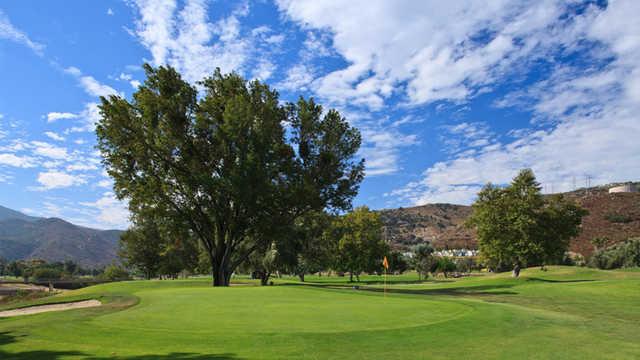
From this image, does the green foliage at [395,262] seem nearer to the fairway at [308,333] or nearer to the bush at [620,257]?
the bush at [620,257]

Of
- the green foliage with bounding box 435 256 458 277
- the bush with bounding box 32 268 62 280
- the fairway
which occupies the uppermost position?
the fairway

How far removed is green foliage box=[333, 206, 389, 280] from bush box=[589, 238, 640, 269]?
37491mm

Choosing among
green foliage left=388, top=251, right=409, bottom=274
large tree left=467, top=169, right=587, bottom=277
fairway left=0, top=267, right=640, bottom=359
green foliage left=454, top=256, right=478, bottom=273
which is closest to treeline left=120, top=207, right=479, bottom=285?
green foliage left=388, top=251, right=409, bottom=274

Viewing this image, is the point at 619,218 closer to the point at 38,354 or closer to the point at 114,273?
the point at 114,273

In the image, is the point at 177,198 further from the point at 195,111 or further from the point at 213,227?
the point at 195,111

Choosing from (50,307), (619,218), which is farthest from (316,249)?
(619,218)

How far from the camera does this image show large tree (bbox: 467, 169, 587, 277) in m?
51.2

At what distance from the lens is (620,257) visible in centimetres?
7138

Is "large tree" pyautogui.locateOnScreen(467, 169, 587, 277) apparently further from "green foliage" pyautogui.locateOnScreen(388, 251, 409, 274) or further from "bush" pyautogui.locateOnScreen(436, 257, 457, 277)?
"bush" pyautogui.locateOnScreen(436, 257, 457, 277)

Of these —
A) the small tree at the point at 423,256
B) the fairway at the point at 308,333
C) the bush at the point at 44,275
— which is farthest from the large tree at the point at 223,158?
the bush at the point at 44,275

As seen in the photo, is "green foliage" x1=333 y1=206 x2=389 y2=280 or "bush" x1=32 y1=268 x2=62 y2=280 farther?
"bush" x1=32 y1=268 x2=62 y2=280

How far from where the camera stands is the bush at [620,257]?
68.5 metres

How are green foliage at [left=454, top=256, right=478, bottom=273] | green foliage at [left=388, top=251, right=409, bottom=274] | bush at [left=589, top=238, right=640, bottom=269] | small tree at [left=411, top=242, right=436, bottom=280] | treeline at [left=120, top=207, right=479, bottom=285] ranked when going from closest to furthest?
1. bush at [left=589, top=238, right=640, bottom=269]
2. treeline at [left=120, top=207, right=479, bottom=285]
3. small tree at [left=411, top=242, right=436, bottom=280]
4. green foliage at [left=388, top=251, right=409, bottom=274]
5. green foliage at [left=454, top=256, right=478, bottom=273]

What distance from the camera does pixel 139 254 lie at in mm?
74375
